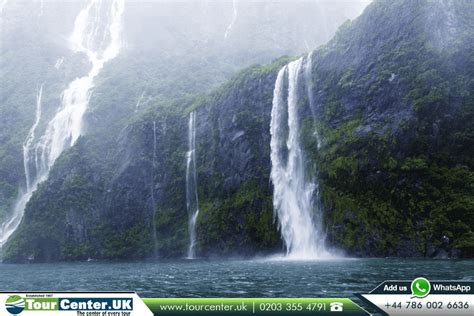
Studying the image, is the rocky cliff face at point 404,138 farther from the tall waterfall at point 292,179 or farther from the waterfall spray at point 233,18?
the waterfall spray at point 233,18

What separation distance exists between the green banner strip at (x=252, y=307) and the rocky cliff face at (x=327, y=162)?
1025 inches

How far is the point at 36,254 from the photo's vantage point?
52.4m

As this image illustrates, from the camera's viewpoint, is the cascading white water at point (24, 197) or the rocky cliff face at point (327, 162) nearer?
the rocky cliff face at point (327, 162)

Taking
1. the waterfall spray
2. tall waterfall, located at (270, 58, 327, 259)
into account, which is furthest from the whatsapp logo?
the waterfall spray

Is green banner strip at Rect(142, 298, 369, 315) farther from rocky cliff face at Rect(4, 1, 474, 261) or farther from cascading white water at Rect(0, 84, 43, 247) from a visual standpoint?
cascading white water at Rect(0, 84, 43, 247)

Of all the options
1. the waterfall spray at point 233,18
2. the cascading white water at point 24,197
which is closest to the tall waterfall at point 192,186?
the cascading white water at point 24,197

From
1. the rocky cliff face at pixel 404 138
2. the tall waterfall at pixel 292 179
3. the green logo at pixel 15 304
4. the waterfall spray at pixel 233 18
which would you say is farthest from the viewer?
the waterfall spray at pixel 233 18

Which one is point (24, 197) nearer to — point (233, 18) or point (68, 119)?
point (68, 119)

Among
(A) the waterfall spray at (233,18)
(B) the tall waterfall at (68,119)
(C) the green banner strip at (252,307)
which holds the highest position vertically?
(A) the waterfall spray at (233,18)

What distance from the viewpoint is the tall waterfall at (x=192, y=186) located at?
156ft

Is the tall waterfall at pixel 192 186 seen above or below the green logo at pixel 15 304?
above

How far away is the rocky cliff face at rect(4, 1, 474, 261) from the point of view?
33688 mm

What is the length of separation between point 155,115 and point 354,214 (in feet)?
96.4

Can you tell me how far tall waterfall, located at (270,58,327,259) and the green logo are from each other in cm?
2989
